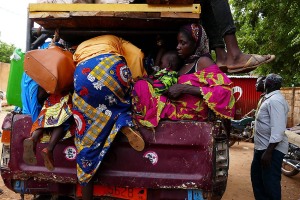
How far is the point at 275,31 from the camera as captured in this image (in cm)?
938

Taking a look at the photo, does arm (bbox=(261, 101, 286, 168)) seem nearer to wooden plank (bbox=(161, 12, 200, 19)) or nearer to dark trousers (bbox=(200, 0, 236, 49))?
dark trousers (bbox=(200, 0, 236, 49))

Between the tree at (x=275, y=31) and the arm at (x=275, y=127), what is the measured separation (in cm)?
436

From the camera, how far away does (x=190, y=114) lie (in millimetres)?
2566

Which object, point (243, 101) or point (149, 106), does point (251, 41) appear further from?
point (149, 106)

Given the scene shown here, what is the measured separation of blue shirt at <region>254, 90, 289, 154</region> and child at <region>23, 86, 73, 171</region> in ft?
8.17

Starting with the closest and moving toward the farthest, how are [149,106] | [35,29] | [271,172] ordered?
[149,106] → [35,29] → [271,172]

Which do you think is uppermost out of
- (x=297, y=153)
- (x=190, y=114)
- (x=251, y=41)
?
(x=251, y=41)

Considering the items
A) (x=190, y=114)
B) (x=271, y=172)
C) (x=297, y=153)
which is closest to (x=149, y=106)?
(x=190, y=114)

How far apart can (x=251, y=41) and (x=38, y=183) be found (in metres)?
10.2

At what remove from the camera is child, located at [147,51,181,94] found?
2684mm

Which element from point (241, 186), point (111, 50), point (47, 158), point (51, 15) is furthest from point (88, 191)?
point (241, 186)

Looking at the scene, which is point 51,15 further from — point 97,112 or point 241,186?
point 241,186

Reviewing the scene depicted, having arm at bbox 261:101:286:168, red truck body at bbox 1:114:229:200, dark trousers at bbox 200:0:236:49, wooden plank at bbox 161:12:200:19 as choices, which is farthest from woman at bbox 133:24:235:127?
arm at bbox 261:101:286:168

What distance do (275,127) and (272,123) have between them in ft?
0.23
